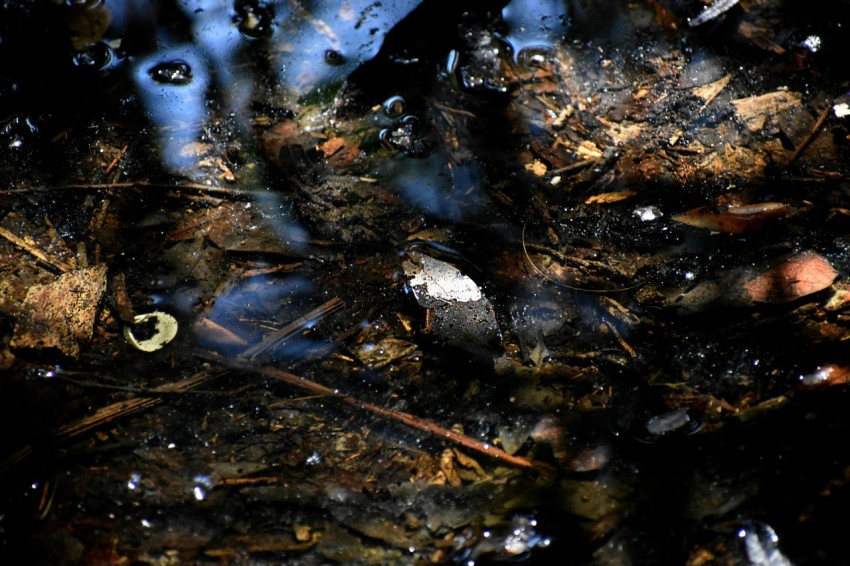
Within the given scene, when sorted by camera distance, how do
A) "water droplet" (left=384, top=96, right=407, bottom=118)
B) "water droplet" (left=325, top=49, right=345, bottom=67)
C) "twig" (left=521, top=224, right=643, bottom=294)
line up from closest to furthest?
"twig" (left=521, top=224, right=643, bottom=294)
"water droplet" (left=384, top=96, right=407, bottom=118)
"water droplet" (left=325, top=49, right=345, bottom=67)

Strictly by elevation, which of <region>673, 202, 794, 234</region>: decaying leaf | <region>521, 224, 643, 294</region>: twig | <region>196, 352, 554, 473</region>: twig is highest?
<region>673, 202, 794, 234</region>: decaying leaf

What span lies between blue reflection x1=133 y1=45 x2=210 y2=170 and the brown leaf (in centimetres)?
268

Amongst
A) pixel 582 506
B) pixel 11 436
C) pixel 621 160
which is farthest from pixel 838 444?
pixel 11 436

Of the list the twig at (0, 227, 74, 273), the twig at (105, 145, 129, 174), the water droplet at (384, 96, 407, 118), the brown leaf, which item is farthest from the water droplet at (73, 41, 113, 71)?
the brown leaf

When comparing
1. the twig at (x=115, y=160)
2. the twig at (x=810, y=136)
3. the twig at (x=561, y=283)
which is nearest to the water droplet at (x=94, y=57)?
the twig at (x=115, y=160)

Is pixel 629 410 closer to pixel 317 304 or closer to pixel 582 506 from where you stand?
pixel 582 506

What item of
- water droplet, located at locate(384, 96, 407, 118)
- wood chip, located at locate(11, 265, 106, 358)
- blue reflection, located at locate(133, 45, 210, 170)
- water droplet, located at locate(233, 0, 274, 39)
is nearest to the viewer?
wood chip, located at locate(11, 265, 106, 358)

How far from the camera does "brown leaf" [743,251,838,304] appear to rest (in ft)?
7.36

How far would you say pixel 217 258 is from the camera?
2494mm

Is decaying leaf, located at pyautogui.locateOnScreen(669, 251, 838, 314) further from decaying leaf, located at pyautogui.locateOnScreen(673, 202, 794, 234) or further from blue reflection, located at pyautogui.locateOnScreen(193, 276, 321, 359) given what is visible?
blue reflection, located at pyautogui.locateOnScreen(193, 276, 321, 359)

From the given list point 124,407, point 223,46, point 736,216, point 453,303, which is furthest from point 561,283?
point 223,46

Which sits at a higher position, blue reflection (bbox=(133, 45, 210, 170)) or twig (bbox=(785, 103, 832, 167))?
twig (bbox=(785, 103, 832, 167))

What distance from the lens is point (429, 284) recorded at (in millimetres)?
2375

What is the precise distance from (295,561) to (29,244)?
1861 mm
